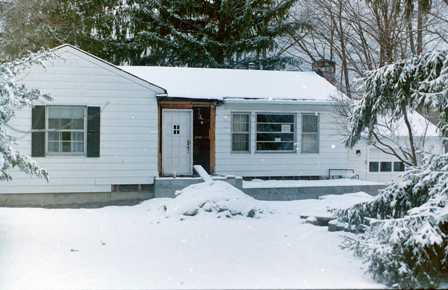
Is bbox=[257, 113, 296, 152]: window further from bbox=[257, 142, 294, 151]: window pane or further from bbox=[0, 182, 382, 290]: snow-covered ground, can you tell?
bbox=[0, 182, 382, 290]: snow-covered ground

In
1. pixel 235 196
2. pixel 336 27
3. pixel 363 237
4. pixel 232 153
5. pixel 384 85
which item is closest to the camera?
pixel 363 237

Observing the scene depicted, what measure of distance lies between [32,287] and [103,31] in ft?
76.5

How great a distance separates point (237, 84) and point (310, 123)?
2608 mm

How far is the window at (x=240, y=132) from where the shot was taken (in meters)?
16.2

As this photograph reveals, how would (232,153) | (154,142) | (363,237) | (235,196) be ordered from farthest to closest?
(232,153)
(154,142)
(235,196)
(363,237)

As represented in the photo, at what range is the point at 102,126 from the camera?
14.5 meters

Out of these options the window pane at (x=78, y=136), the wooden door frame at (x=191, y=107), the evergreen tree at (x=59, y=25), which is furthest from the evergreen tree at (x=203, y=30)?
the window pane at (x=78, y=136)

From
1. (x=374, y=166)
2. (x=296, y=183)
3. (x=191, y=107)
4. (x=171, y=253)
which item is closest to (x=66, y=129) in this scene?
(x=191, y=107)

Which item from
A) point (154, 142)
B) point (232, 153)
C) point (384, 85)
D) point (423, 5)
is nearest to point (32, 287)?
point (384, 85)

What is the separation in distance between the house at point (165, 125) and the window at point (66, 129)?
0.03 m

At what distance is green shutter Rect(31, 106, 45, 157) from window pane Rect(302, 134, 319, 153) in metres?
7.69

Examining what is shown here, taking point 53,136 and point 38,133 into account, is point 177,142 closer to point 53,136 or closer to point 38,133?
point 53,136

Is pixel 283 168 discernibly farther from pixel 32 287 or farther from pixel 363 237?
pixel 32 287

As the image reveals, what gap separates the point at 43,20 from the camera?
88.3 feet
